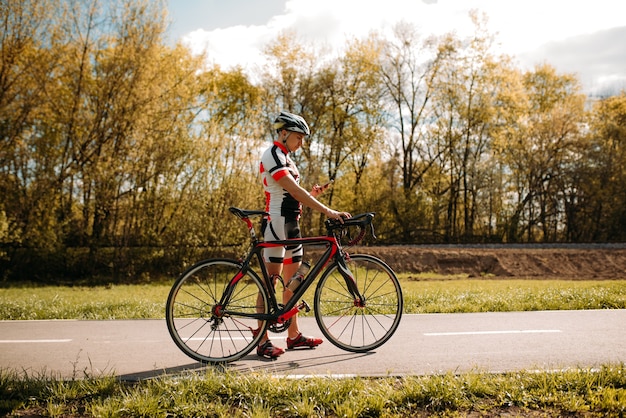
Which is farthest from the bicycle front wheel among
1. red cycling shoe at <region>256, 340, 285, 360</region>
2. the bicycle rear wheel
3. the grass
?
the grass

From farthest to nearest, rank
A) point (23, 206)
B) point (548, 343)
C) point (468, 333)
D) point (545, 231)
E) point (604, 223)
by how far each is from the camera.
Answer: point (545, 231), point (604, 223), point (23, 206), point (468, 333), point (548, 343)

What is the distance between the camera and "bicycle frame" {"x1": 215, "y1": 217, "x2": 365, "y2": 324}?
4789mm

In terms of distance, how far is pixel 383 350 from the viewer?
5.09 m

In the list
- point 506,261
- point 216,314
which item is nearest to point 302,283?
point 216,314

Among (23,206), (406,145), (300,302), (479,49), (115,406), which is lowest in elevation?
(115,406)

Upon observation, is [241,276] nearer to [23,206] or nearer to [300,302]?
[300,302]

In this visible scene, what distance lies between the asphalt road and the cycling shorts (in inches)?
37.6

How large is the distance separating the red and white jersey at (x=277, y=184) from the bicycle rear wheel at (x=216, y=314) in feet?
2.14

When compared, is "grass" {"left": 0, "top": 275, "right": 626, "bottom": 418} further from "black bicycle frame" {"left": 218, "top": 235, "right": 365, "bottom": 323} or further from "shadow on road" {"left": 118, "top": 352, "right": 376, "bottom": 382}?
"black bicycle frame" {"left": 218, "top": 235, "right": 365, "bottom": 323}

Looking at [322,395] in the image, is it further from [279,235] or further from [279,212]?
[279,212]

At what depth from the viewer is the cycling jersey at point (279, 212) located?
4933 millimetres

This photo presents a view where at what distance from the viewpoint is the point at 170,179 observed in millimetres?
19188

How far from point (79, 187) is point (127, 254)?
302 centimetres

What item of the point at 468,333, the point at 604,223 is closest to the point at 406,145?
the point at 604,223
